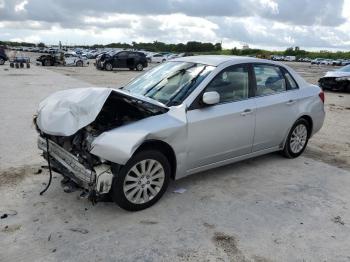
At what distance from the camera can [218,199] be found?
4820mm

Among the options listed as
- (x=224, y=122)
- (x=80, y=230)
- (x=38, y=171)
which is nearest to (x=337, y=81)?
(x=224, y=122)

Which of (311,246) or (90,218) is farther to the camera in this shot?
(90,218)

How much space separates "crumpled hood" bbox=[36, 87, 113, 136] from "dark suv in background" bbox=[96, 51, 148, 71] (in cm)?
2862

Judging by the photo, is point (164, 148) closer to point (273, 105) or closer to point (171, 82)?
point (171, 82)

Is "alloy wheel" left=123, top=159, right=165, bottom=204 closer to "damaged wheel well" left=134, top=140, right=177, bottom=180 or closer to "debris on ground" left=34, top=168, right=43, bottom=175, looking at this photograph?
"damaged wheel well" left=134, top=140, right=177, bottom=180

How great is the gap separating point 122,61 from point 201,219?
29682 millimetres

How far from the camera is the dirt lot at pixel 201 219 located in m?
3.64

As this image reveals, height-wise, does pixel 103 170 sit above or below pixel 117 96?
below

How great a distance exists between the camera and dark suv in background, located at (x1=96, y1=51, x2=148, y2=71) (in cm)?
3256

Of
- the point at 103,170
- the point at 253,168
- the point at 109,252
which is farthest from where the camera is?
the point at 253,168

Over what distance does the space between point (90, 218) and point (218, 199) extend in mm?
1552

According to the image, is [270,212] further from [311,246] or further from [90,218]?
[90,218]

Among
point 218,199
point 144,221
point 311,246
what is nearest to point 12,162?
point 144,221

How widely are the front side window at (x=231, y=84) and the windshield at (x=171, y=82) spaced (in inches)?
6.8
